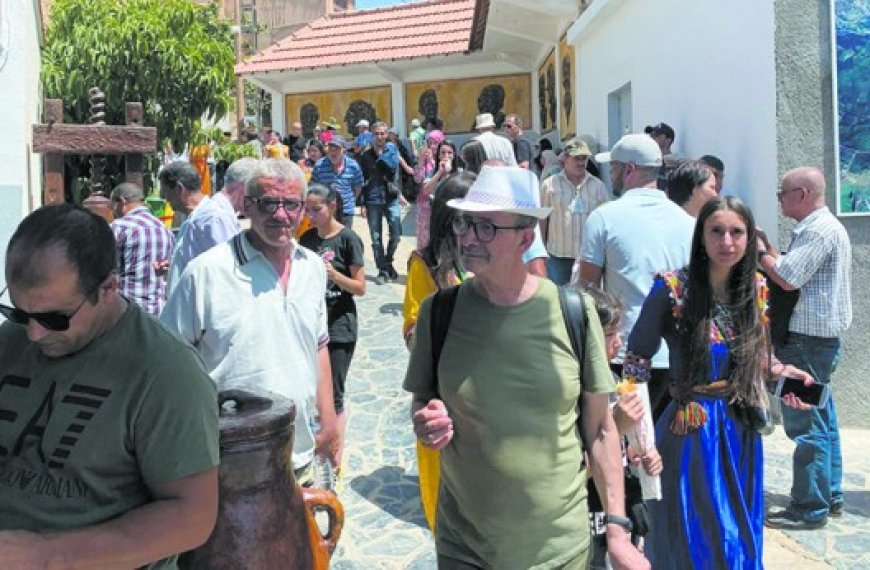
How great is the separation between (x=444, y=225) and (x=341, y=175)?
714 centimetres

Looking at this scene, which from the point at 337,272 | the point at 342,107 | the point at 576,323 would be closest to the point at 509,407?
the point at 576,323

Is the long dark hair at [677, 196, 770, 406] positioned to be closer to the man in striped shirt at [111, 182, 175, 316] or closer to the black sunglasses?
the black sunglasses

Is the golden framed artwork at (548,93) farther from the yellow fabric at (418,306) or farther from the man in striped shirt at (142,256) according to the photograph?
the yellow fabric at (418,306)

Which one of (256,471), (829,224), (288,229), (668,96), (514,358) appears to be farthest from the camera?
(668,96)

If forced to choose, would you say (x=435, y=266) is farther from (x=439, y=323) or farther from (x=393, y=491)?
(x=393, y=491)

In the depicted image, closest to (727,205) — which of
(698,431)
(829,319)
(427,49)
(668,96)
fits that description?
(698,431)

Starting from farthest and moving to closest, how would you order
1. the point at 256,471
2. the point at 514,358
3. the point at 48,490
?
the point at 514,358
the point at 256,471
the point at 48,490

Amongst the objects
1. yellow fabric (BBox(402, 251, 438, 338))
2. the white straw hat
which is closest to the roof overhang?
yellow fabric (BBox(402, 251, 438, 338))

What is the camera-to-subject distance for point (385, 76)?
23.8m

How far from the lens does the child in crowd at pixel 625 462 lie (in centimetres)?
286

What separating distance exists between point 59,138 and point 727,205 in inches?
199

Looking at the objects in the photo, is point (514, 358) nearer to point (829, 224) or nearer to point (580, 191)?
point (829, 224)

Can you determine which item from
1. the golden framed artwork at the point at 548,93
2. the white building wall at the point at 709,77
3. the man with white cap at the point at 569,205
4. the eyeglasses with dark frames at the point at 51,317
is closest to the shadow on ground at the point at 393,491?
the man with white cap at the point at 569,205

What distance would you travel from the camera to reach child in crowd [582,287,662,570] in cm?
286
